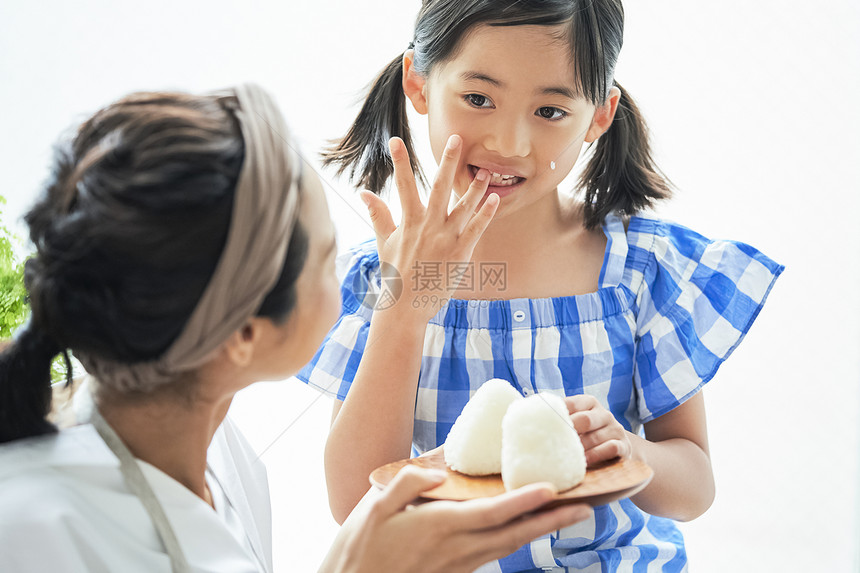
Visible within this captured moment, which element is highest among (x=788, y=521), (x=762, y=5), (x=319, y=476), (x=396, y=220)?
(x=762, y=5)

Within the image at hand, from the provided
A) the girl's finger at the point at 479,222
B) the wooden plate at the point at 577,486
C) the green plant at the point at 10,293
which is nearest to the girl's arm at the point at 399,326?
the girl's finger at the point at 479,222

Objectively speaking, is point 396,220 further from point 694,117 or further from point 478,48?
point 694,117

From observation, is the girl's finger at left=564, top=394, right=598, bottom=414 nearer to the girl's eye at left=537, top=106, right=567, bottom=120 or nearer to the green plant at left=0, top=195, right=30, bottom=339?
the girl's eye at left=537, top=106, right=567, bottom=120

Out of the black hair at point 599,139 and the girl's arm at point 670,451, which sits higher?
the black hair at point 599,139

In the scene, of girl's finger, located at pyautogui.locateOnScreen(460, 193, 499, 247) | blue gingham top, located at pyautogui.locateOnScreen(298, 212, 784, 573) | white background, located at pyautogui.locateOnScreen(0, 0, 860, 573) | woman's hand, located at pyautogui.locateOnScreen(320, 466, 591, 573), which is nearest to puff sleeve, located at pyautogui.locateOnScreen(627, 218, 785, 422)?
blue gingham top, located at pyautogui.locateOnScreen(298, 212, 784, 573)

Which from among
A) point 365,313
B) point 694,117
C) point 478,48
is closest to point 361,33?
point 478,48

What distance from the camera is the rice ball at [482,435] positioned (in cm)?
58

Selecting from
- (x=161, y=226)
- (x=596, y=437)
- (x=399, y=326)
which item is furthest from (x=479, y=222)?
(x=161, y=226)

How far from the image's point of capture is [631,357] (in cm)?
82

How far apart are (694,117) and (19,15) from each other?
0.89 meters

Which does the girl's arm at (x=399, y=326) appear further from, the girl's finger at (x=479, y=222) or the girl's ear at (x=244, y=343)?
the girl's ear at (x=244, y=343)

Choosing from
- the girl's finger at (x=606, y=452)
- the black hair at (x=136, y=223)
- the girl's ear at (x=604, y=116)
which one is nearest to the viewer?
the black hair at (x=136, y=223)

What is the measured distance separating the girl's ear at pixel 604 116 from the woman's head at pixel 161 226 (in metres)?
0.42

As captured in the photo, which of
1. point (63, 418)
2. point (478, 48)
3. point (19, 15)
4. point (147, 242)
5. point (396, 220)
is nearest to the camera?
point (147, 242)
